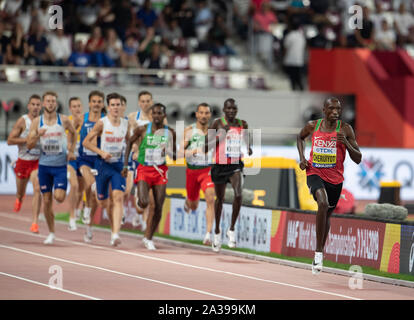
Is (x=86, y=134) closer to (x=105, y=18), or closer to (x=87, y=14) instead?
(x=105, y=18)

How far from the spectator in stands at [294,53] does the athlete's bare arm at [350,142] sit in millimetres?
18178

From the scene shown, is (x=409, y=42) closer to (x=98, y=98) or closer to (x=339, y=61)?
(x=339, y=61)

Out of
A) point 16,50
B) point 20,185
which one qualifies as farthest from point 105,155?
point 16,50

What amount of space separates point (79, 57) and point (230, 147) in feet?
44.7

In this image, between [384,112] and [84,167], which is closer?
[84,167]

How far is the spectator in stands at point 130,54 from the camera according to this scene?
29969mm

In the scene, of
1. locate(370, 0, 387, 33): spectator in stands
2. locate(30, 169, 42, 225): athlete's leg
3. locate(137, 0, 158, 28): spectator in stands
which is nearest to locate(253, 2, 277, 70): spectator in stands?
locate(137, 0, 158, 28): spectator in stands

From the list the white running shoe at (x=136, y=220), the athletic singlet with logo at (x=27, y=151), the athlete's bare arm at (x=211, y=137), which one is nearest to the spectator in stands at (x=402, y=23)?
the white running shoe at (x=136, y=220)

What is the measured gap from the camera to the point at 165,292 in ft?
38.9

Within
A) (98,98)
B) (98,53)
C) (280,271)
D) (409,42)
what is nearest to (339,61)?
(409,42)

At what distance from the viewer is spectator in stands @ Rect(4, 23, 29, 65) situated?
29.0 metres

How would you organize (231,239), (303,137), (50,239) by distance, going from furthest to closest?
(50,239), (231,239), (303,137)

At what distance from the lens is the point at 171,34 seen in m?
31.4
